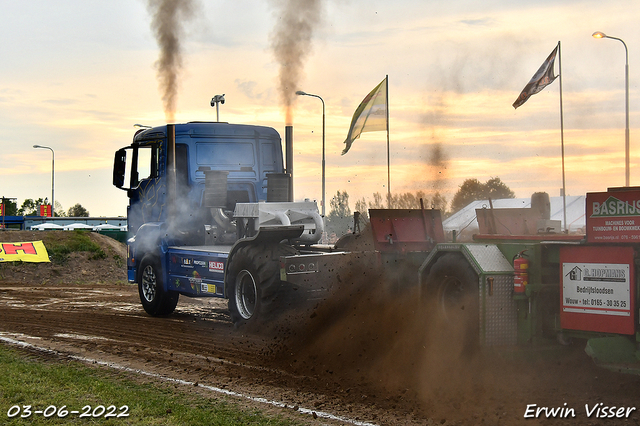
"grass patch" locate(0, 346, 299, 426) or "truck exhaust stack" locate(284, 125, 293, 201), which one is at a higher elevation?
"truck exhaust stack" locate(284, 125, 293, 201)

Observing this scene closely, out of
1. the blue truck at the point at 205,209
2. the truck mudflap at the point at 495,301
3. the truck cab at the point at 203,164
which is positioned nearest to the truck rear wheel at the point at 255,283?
the blue truck at the point at 205,209

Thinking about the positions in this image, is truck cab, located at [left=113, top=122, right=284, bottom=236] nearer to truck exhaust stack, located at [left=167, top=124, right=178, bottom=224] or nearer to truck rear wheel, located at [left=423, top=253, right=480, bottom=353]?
truck exhaust stack, located at [left=167, top=124, right=178, bottom=224]

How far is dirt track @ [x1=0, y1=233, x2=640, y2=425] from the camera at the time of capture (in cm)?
625

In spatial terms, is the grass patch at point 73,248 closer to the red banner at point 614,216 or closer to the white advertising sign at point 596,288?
the white advertising sign at point 596,288

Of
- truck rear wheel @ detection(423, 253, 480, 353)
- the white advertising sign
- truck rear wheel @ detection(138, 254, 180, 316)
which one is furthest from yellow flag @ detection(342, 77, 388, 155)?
the white advertising sign

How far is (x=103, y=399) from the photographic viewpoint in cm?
660

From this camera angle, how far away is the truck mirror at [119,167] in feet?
45.5

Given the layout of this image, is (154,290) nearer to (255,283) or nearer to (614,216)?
(255,283)

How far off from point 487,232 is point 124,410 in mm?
5483

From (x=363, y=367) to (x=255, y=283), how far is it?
304 cm

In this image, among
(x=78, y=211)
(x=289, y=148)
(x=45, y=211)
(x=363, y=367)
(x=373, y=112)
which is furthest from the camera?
(x=78, y=211)

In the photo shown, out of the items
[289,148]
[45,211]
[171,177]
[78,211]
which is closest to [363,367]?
[171,177]

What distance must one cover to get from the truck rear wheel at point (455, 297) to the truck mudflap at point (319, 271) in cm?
199

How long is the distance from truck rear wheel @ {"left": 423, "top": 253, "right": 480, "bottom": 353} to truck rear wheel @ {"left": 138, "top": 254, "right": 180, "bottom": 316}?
6435 millimetres
